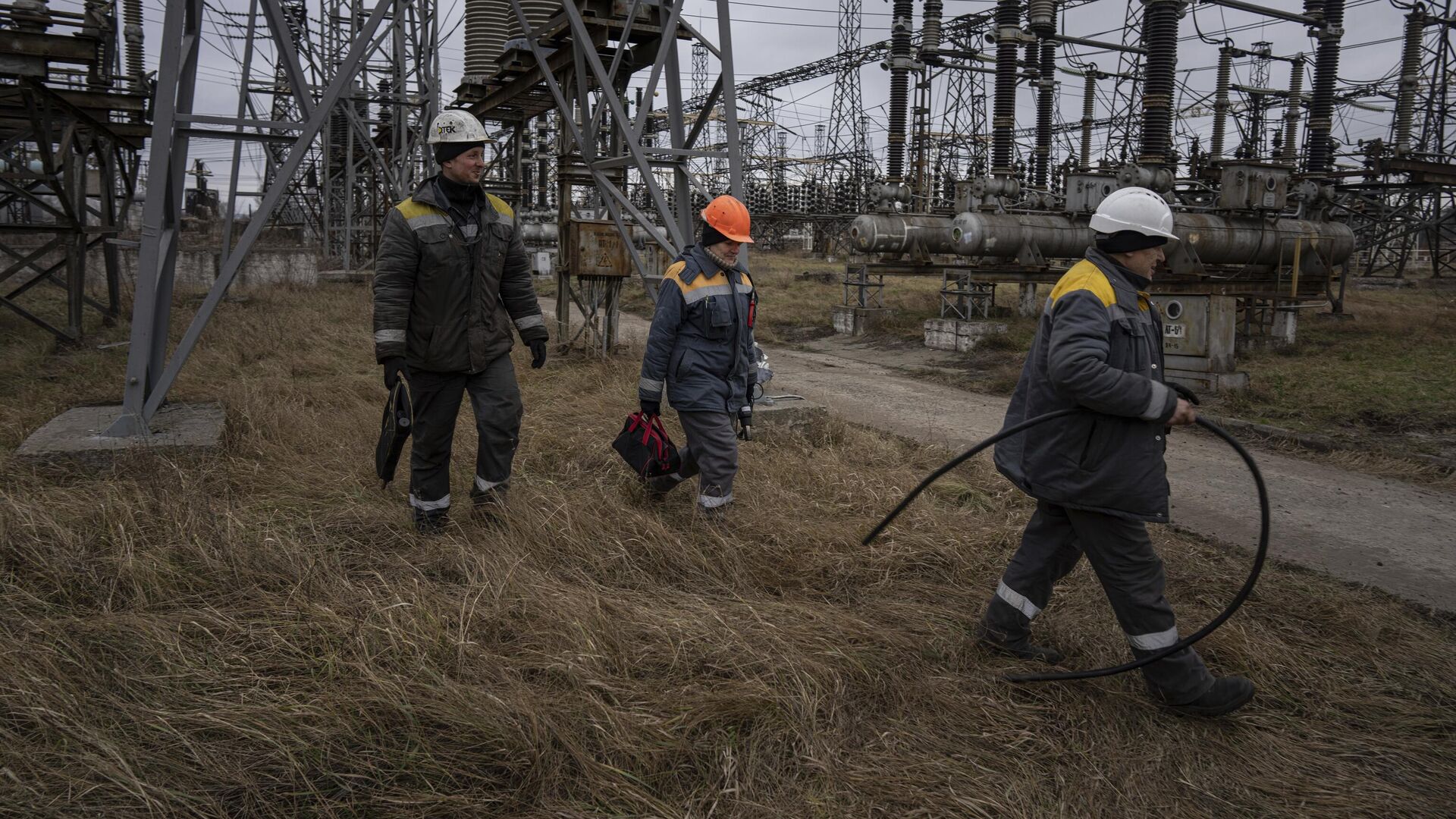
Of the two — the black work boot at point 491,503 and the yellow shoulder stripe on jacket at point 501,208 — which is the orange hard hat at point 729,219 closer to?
the yellow shoulder stripe on jacket at point 501,208

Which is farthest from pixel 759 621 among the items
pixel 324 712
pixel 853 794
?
pixel 324 712

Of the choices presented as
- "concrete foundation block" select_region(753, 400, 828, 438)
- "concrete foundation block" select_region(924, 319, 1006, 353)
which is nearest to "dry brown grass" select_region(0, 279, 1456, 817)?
"concrete foundation block" select_region(753, 400, 828, 438)

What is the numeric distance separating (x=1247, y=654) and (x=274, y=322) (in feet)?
39.2

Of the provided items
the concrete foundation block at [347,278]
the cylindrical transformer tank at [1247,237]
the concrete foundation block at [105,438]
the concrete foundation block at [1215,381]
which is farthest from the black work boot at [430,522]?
the concrete foundation block at [347,278]

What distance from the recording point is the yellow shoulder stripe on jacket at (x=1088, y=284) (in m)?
3.19

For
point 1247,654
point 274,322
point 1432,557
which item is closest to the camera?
point 1247,654

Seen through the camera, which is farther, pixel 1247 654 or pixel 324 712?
pixel 1247 654

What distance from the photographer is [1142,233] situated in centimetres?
323

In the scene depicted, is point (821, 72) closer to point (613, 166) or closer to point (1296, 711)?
point (613, 166)

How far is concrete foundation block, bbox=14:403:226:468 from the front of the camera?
5.43m

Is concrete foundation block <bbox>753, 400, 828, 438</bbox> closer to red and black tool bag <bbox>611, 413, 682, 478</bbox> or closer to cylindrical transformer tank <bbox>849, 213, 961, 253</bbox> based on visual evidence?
red and black tool bag <bbox>611, 413, 682, 478</bbox>

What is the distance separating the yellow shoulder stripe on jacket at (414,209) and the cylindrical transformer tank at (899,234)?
10.9 metres

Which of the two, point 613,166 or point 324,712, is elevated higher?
point 613,166

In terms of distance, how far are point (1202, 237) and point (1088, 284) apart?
437 inches
